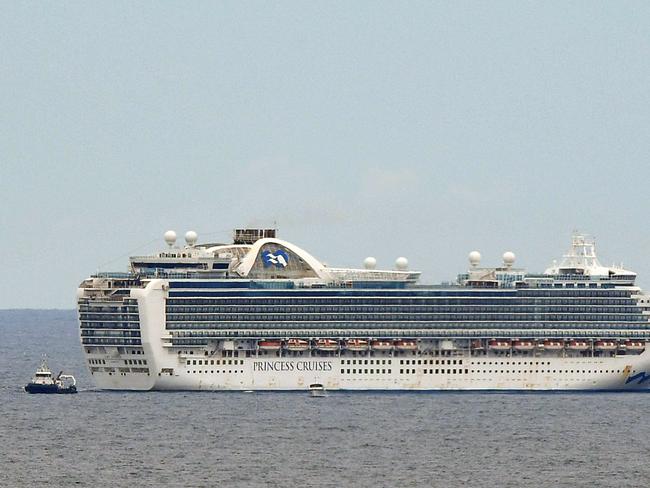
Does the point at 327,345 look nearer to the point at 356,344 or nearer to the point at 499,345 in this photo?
the point at 356,344

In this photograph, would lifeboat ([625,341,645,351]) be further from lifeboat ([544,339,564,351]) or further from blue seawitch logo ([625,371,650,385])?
lifeboat ([544,339,564,351])

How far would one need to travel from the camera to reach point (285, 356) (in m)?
142

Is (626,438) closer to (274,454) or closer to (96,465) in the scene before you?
(274,454)

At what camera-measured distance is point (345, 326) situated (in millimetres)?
143500

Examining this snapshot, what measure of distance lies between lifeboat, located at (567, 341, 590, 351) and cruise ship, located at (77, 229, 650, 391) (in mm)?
93

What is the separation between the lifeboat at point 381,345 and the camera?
143m

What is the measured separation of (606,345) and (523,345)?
18.2 ft

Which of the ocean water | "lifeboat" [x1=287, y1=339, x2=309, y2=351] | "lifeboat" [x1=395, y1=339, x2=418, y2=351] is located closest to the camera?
the ocean water

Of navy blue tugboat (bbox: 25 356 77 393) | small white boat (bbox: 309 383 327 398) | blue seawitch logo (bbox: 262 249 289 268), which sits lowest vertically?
small white boat (bbox: 309 383 327 398)

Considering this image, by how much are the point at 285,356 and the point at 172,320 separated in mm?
7733

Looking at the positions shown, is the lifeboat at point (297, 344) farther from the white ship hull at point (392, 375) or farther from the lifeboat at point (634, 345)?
the lifeboat at point (634, 345)

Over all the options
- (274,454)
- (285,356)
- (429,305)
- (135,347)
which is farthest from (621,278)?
(274,454)

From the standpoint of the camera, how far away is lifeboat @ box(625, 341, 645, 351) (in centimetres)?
14488

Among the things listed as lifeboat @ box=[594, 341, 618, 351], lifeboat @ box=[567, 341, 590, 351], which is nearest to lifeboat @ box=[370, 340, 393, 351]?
lifeboat @ box=[567, 341, 590, 351]
